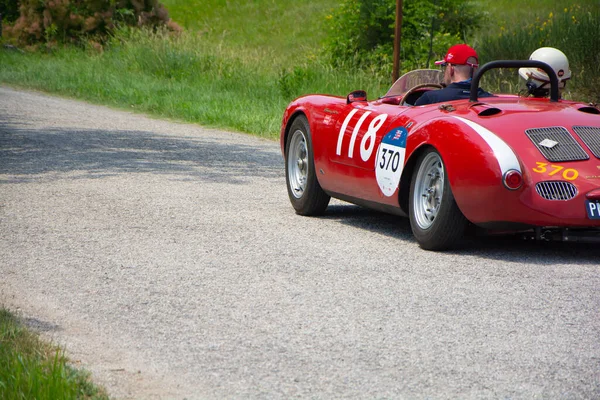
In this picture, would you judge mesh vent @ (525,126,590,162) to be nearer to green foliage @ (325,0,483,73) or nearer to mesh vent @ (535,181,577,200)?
mesh vent @ (535,181,577,200)

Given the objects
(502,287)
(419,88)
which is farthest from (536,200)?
(419,88)

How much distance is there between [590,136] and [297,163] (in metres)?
2.87

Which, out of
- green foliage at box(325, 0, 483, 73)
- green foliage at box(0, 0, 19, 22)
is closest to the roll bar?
green foliage at box(325, 0, 483, 73)

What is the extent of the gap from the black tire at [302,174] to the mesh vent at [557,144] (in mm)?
2276

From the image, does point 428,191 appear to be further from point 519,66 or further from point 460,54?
point 460,54

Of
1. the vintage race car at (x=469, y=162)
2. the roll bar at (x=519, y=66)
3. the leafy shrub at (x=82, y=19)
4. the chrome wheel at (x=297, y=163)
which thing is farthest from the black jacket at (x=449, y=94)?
the leafy shrub at (x=82, y=19)

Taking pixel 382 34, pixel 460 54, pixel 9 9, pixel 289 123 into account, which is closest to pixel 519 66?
pixel 460 54

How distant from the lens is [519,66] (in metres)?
7.06

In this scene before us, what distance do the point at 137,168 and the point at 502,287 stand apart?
6.29 m

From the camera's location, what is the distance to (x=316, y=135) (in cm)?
805

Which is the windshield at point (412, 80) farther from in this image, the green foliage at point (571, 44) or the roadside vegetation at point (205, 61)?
the green foliage at point (571, 44)

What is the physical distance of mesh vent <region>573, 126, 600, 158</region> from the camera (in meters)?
6.26

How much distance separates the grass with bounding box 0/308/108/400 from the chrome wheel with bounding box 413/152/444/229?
307 centimetres

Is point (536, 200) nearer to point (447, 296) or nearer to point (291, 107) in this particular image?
point (447, 296)
